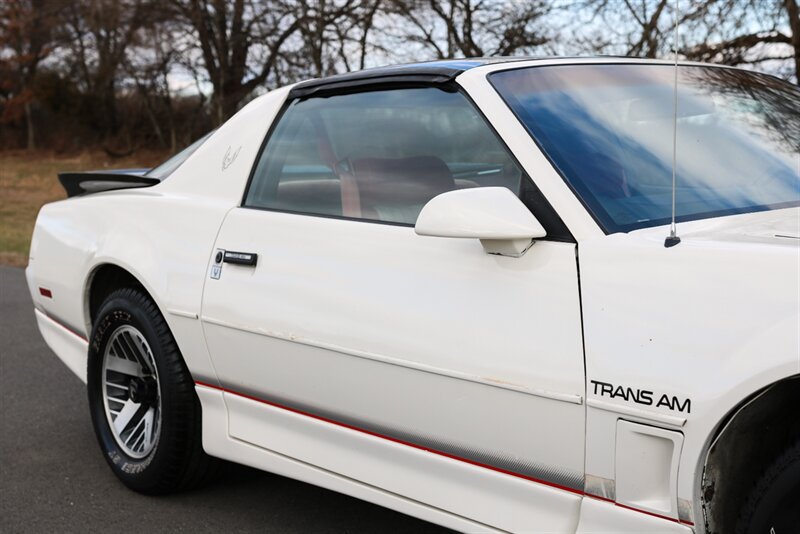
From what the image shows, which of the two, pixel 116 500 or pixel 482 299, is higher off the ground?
pixel 482 299

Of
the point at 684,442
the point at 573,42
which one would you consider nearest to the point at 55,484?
the point at 684,442

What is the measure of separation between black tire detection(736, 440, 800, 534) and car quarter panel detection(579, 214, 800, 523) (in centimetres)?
13

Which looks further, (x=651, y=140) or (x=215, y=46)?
(x=215, y=46)

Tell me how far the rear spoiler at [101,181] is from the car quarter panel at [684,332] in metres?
2.27

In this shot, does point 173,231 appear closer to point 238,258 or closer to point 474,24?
point 238,258

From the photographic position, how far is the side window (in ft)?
9.25

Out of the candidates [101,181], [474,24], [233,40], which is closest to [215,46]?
[233,40]

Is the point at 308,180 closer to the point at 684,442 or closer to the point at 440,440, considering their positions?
the point at 440,440

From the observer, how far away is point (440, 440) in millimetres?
2562

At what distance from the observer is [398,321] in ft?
8.56

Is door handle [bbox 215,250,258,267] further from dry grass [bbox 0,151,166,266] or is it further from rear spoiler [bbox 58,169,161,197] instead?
dry grass [bbox 0,151,166,266]

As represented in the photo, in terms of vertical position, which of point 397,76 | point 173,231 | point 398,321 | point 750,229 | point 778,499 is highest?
point 397,76

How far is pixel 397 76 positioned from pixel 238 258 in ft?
2.66

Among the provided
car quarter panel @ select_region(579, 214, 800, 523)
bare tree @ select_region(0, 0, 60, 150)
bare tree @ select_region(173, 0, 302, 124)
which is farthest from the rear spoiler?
bare tree @ select_region(0, 0, 60, 150)
